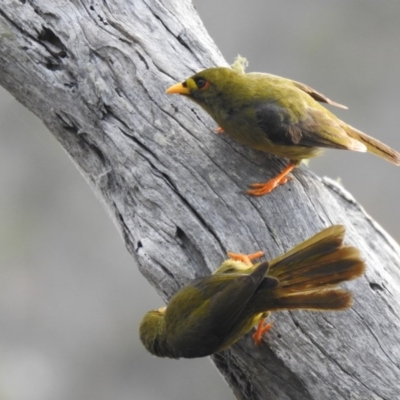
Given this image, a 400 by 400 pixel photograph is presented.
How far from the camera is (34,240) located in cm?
974

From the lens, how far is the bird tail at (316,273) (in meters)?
3.43

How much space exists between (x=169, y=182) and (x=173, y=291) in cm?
57

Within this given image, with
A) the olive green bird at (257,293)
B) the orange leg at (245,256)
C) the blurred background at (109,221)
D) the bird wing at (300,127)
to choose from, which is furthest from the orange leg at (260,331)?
the blurred background at (109,221)

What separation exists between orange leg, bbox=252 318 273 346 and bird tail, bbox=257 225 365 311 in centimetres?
16

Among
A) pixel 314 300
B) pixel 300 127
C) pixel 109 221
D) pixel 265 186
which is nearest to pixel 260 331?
pixel 314 300

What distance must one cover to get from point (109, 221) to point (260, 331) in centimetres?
627

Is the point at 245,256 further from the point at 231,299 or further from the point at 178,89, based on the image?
the point at 178,89

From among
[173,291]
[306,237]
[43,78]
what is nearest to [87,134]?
[43,78]

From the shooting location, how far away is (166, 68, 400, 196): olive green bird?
13.4ft

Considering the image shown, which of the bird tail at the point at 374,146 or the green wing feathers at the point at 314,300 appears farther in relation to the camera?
the bird tail at the point at 374,146

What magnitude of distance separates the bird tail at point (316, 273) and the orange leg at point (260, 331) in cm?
16

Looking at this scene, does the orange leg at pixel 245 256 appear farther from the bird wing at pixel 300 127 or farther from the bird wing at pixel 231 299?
the bird wing at pixel 300 127

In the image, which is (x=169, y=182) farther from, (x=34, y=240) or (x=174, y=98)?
(x=34, y=240)

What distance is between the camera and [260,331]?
366 centimetres
